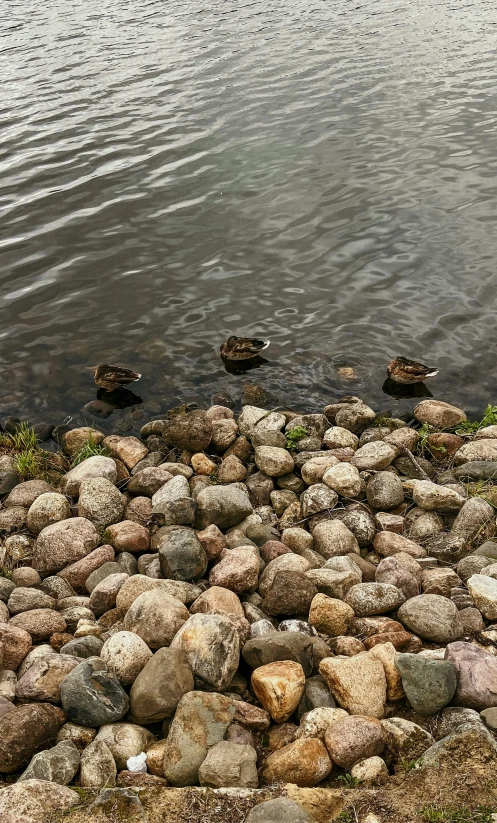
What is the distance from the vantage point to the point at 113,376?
26.6ft

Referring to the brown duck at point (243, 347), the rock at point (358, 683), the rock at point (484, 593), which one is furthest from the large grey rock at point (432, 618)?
the brown duck at point (243, 347)

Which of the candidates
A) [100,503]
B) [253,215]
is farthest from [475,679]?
[253,215]

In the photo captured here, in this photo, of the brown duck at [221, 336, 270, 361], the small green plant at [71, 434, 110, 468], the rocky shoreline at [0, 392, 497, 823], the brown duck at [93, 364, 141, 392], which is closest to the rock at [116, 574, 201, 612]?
the rocky shoreline at [0, 392, 497, 823]

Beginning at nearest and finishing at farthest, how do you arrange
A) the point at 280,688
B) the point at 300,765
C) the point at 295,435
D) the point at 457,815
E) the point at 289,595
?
1. the point at 457,815
2. the point at 300,765
3. the point at 280,688
4. the point at 289,595
5. the point at 295,435

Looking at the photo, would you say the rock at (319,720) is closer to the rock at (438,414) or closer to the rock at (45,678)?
the rock at (45,678)

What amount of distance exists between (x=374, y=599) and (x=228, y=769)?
169 centimetres

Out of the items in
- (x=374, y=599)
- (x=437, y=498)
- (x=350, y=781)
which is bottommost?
(x=437, y=498)

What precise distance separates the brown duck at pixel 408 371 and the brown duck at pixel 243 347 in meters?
1.56

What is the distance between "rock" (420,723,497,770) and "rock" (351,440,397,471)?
3.37 m

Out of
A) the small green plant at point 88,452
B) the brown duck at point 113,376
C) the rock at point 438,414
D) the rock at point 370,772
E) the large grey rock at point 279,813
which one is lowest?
the rock at point 438,414

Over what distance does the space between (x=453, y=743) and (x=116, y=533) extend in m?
3.19

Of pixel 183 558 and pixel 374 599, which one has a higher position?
pixel 183 558

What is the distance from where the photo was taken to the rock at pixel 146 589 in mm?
4738

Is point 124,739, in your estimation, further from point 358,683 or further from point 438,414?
point 438,414
